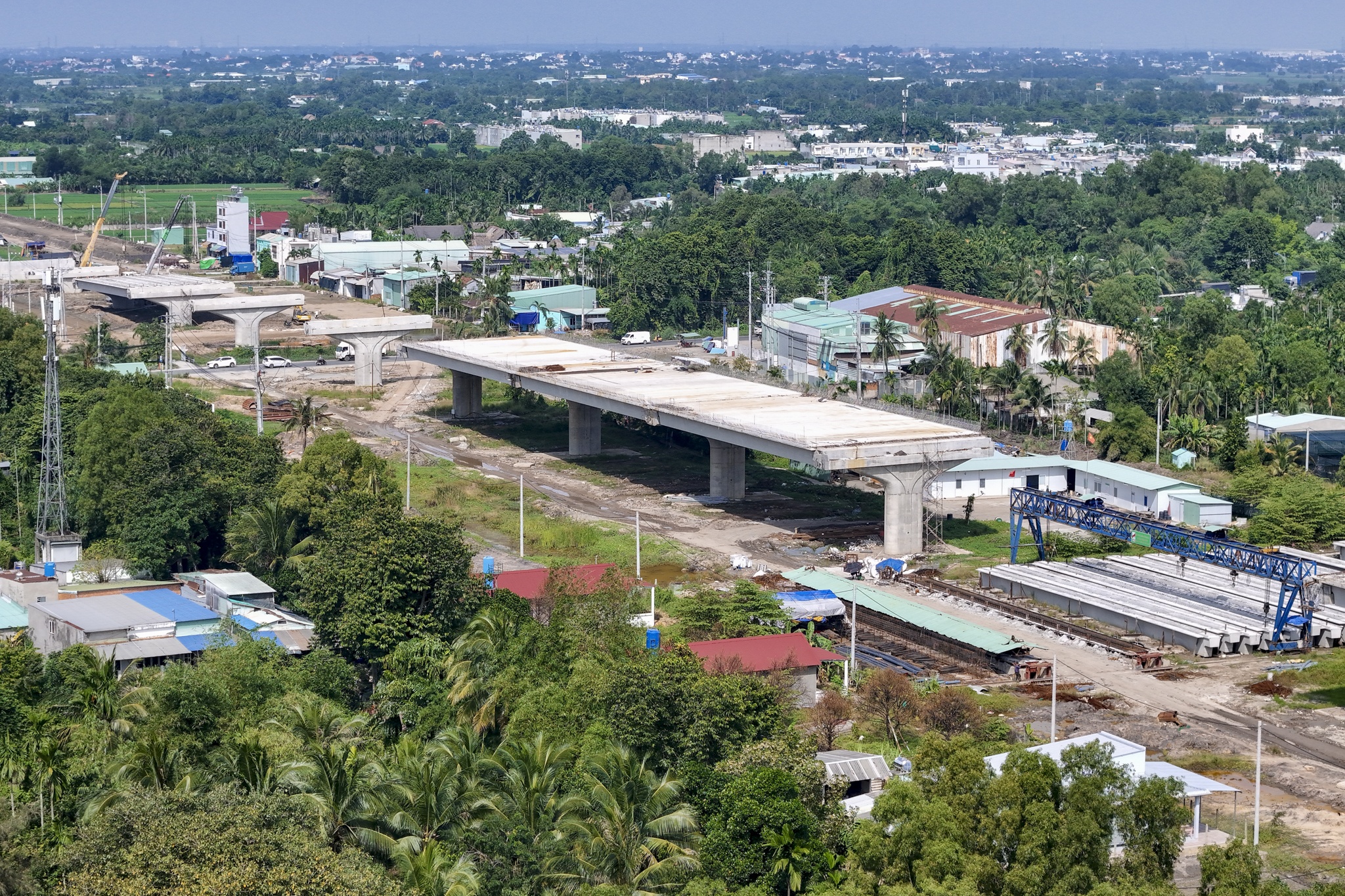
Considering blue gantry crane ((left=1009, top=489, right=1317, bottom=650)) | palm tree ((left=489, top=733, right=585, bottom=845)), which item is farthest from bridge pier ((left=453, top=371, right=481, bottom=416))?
palm tree ((left=489, top=733, right=585, bottom=845))

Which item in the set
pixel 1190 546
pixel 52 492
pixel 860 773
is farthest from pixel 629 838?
pixel 52 492

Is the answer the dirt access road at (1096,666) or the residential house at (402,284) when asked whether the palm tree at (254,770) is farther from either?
the residential house at (402,284)

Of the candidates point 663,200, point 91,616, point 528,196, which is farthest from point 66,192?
point 91,616

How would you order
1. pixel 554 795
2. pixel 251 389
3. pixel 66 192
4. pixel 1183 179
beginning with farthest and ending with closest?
pixel 66 192 → pixel 1183 179 → pixel 251 389 → pixel 554 795

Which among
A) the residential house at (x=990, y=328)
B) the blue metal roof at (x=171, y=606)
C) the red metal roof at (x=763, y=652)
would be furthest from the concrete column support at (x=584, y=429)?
the red metal roof at (x=763, y=652)

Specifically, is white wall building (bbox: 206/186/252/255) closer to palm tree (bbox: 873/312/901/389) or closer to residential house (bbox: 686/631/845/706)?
palm tree (bbox: 873/312/901/389)

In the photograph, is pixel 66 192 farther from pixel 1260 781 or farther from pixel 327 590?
pixel 1260 781

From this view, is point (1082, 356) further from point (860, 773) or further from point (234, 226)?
point (234, 226)
